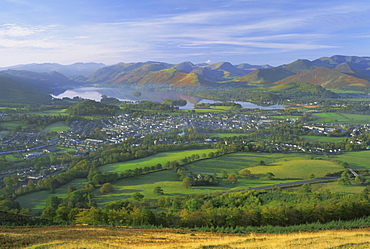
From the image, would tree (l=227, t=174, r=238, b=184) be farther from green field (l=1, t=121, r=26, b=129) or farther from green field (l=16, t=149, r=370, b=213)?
green field (l=1, t=121, r=26, b=129)

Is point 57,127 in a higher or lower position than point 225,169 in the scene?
higher

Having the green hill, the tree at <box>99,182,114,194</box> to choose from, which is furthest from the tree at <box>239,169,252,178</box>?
the green hill

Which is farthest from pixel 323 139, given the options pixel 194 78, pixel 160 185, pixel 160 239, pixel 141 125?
pixel 194 78

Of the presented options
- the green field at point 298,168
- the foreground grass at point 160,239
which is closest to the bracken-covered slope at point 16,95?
the green field at point 298,168

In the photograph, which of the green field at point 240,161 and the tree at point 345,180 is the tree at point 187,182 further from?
the tree at point 345,180

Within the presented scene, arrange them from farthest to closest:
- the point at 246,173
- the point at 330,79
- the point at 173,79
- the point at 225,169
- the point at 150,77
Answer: the point at 150,77 → the point at 173,79 → the point at 330,79 → the point at 225,169 → the point at 246,173

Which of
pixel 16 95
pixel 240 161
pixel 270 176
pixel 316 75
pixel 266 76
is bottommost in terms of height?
pixel 270 176

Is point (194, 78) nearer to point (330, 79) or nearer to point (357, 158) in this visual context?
point (330, 79)
